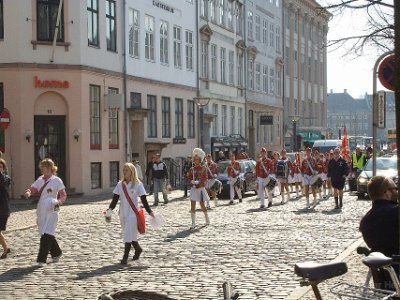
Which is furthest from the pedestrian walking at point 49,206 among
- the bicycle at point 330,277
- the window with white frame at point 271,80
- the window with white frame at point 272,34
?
the window with white frame at point 272,34

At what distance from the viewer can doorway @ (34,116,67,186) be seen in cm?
3347

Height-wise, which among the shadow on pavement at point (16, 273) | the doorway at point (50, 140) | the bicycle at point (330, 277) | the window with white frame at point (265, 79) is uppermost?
the window with white frame at point (265, 79)

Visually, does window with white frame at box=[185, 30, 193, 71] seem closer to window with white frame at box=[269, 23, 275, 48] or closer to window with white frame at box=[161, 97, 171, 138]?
window with white frame at box=[161, 97, 171, 138]

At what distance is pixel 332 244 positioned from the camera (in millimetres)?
15680

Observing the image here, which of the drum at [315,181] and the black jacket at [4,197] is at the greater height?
the black jacket at [4,197]

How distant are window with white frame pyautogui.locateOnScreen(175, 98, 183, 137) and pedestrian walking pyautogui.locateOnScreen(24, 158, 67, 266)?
3046 cm

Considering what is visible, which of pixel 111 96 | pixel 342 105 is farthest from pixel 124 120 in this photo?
pixel 342 105

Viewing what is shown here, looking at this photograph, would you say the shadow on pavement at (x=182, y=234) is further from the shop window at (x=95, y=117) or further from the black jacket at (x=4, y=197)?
the shop window at (x=95, y=117)

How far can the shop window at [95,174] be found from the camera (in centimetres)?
3544

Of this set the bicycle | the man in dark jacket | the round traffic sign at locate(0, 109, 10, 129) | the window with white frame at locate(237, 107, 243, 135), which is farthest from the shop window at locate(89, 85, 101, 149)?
the bicycle

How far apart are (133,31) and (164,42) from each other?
4070 millimetres

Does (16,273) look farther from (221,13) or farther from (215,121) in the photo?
(221,13)

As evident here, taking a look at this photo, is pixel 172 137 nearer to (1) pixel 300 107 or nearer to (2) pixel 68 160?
(2) pixel 68 160

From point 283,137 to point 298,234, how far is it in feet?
169
